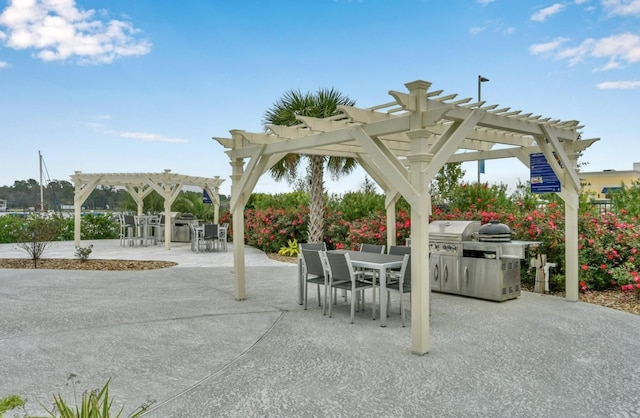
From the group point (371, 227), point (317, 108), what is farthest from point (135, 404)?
point (317, 108)

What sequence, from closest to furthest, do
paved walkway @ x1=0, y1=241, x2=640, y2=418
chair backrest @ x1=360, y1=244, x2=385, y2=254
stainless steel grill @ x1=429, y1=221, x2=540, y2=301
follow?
1. paved walkway @ x1=0, y1=241, x2=640, y2=418
2. stainless steel grill @ x1=429, y1=221, x2=540, y2=301
3. chair backrest @ x1=360, y1=244, x2=385, y2=254

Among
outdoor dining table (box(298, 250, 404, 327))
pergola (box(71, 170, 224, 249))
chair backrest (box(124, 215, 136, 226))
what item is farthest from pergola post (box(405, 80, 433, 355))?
chair backrest (box(124, 215, 136, 226))

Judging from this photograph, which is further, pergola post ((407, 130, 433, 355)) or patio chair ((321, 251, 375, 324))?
patio chair ((321, 251, 375, 324))

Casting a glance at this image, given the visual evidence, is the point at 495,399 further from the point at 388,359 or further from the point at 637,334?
the point at 637,334

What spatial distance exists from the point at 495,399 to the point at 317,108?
862 centimetres

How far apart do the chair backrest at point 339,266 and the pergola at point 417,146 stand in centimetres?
103

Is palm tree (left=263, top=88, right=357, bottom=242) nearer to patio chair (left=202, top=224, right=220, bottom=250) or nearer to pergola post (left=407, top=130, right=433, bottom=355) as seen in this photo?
patio chair (left=202, top=224, right=220, bottom=250)

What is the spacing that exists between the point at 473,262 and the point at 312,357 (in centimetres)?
330

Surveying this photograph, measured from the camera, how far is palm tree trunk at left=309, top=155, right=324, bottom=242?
11.1m

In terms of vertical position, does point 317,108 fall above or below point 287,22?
below

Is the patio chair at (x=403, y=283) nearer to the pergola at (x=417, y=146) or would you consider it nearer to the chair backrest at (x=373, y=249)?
the pergola at (x=417, y=146)

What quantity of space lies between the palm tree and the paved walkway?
4946 millimetres

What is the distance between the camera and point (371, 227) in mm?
9562

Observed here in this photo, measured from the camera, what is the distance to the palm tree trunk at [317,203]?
11.1 meters
